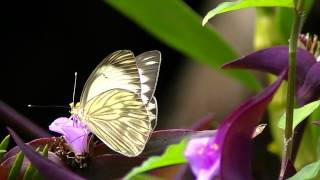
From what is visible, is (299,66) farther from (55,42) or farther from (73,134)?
(55,42)

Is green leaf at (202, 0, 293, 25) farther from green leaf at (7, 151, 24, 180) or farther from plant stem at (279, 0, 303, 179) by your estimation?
green leaf at (7, 151, 24, 180)

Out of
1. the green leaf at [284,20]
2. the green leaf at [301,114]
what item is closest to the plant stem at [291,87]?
the green leaf at [301,114]

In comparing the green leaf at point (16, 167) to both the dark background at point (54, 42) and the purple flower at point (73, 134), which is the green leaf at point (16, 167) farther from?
the dark background at point (54, 42)

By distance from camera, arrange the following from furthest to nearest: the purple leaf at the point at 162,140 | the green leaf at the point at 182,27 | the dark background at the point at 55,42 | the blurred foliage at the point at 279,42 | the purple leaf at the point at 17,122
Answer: the dark background at the point at 55,42
the green leaf at the point at 182,27
the blurred foliage at the point at 279,42
the purple leaf at the point at 17,122
the purple leaf at the point at 162,140

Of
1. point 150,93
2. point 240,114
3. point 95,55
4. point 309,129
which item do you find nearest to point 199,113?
point 95,55

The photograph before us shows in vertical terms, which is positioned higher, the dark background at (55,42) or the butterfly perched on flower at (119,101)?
the butterfly perched on flower at (119,101)

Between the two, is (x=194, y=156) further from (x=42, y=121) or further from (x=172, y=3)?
(x=42, y=121)
